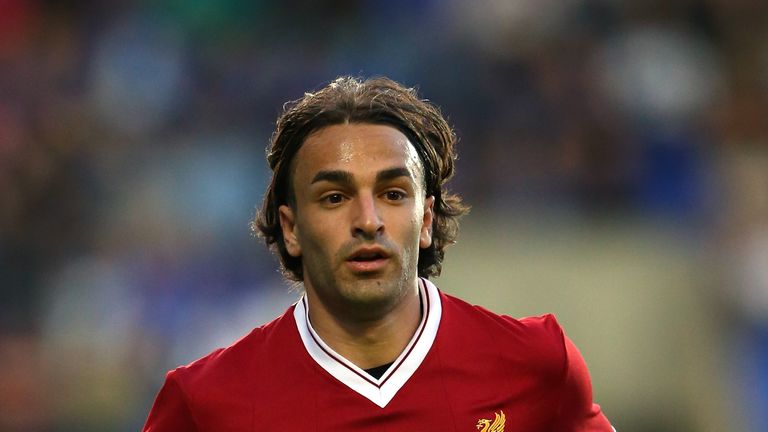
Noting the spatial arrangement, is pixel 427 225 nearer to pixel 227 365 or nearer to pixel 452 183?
pixel 227 365

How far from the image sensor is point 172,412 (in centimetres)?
326

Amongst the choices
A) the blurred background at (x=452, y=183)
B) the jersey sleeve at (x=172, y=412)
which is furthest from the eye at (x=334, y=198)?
the blurred background at (x=452, y=183)

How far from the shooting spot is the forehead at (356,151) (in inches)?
128

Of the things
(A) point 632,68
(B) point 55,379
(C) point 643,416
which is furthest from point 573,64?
(B) point 55,379

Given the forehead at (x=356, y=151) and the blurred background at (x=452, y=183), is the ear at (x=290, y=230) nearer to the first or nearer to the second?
the forehead at (x=356, y=151)

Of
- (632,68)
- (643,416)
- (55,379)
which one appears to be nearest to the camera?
(643,416)

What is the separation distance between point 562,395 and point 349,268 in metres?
0.73

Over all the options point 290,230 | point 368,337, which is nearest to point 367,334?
point 368,337

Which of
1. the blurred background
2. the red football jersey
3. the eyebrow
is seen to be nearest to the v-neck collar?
the red football jersey

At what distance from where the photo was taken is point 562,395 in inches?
133

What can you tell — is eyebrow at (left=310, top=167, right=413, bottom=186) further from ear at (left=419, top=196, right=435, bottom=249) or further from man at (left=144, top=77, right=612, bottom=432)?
ear at (left=419, top=196, right=435, bottom=249)

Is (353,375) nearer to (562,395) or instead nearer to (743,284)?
(562,395)

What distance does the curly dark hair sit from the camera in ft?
11.3

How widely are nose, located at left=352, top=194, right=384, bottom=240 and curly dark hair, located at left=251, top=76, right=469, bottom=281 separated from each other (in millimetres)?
313
